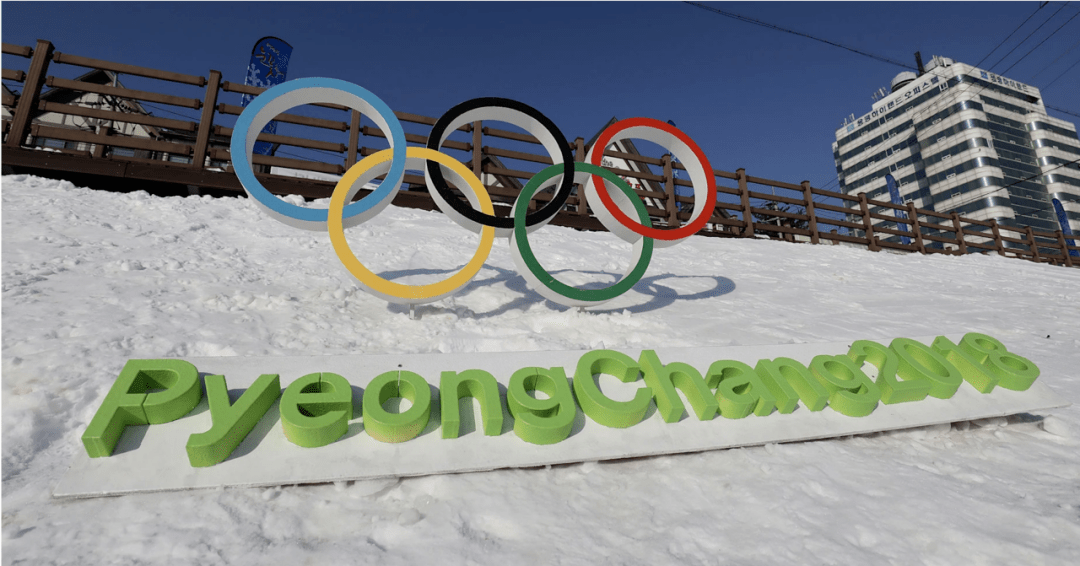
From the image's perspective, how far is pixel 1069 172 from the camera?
51781 millimetres

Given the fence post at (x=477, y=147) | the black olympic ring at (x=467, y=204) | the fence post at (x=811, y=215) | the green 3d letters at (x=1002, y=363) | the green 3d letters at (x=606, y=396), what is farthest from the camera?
the fence post at (x=811, y=215)

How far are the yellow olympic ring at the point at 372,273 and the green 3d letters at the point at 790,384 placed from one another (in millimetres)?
1977

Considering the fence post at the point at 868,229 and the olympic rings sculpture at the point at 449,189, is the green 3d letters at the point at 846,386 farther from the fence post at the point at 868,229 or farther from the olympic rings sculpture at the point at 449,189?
the fence post at the point at 868,229

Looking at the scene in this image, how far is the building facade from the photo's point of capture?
48.7m

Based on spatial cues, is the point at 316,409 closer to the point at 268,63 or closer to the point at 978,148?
the point at 268,63

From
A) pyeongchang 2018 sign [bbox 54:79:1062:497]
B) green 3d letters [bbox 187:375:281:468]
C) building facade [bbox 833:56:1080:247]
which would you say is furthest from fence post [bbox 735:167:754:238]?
building facade [bbox 833:56:1080:247]

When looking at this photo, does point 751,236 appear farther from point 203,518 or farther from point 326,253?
point 203,518

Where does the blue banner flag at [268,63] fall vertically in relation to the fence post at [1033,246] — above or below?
above

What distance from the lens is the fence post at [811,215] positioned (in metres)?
9.75

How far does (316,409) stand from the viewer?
205 cm

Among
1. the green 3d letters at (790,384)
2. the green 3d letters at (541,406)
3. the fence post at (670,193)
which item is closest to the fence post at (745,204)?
the fence post at (670,193)

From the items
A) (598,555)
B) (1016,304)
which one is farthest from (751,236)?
(598,555)

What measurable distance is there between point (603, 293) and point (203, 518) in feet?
9.12

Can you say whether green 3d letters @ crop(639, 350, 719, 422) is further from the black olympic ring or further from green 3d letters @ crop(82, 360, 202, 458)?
green 3d letters @ crop(82, 360, 202, 458)
